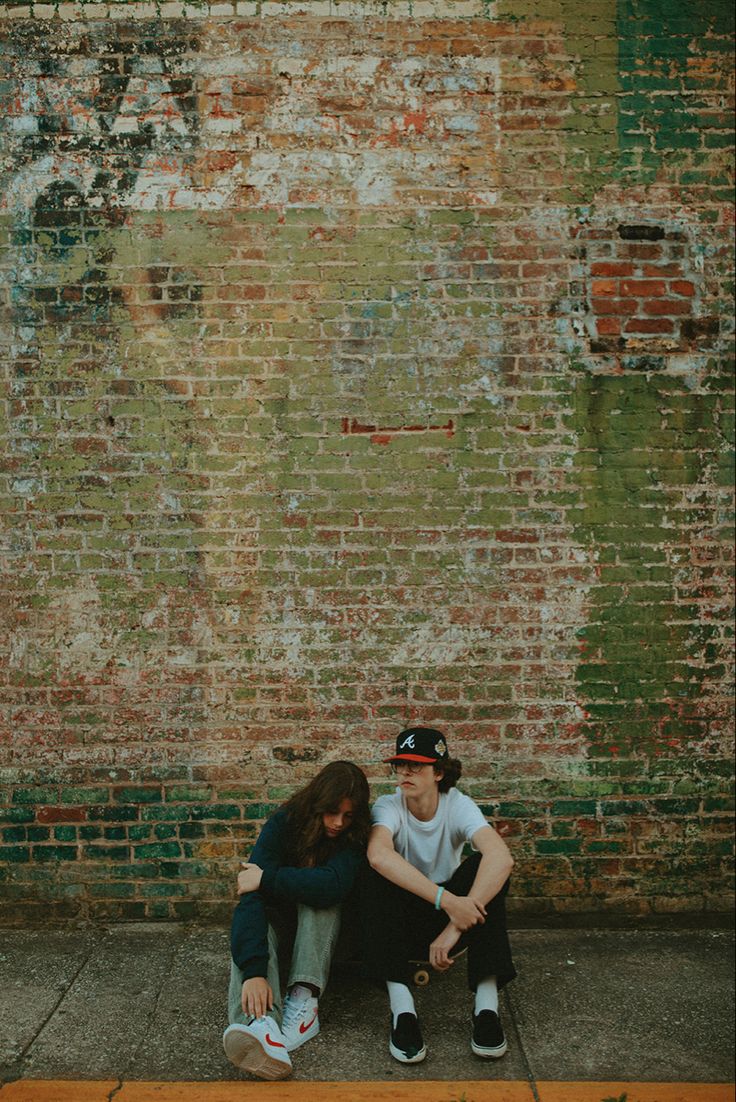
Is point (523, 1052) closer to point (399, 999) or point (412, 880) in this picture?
point (399, 999)

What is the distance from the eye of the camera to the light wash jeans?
132 inches

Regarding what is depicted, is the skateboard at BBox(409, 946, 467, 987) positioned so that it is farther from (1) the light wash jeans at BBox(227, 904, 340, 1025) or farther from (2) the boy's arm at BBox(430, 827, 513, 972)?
(1) the light wash jeans at BBox(227, 904, 340, 1025)

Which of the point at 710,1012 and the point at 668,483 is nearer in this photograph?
the point at 710,1012

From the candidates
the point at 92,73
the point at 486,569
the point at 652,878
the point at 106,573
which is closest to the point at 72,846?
the point at 106,573

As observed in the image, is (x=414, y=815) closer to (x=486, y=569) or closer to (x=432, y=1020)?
(x=432, y=1020)

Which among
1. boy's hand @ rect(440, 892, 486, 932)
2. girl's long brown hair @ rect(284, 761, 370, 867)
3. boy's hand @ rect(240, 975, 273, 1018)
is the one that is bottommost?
boy's hand @ rect(240, 975, 273, 1018)

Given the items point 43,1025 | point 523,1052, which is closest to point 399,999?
point 523,1052

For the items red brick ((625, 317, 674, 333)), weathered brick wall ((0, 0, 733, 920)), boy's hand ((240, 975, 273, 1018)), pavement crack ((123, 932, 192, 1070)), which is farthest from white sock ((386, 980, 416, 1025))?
red brick ((625, 317, 674, 333))

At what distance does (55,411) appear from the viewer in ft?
14.4

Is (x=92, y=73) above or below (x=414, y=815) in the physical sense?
above

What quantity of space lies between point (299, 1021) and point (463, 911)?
29.1 inches

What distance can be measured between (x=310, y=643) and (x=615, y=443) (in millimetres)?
1763

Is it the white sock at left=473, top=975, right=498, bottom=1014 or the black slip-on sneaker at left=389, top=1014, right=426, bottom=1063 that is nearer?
the black slip-on sneaker at left=389, top=1014, right=426, bottom=1063

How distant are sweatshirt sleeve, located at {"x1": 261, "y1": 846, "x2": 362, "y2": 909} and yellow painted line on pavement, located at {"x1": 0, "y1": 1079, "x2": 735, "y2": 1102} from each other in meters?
0.61
